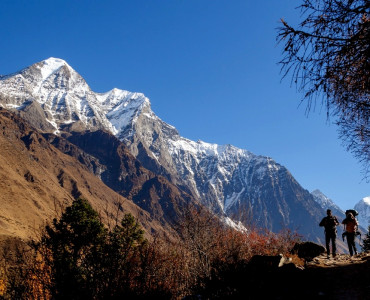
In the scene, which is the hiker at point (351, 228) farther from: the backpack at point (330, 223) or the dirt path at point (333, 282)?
the dirt path at point (333, 282)

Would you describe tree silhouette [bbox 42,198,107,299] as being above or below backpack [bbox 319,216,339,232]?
below

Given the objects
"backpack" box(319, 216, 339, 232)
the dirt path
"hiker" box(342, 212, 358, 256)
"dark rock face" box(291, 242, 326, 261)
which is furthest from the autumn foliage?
"hiker" box(342, 212, 358, 256)

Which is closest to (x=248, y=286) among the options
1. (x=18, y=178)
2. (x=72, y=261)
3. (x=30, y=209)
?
(x=72, y=261)

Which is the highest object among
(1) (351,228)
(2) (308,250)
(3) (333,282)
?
(1) (351,228)

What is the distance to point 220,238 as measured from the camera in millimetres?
15773

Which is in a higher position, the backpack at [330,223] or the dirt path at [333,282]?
the backpack at [330,223]

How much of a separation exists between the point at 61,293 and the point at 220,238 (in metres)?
11.3

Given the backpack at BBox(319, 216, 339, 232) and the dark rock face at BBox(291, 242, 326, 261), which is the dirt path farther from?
the dark rock face at BBox(291, 242, 326, 261)

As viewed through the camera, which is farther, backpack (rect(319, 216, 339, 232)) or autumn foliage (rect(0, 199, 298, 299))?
backpack (rect(319, 216, 339, 232))

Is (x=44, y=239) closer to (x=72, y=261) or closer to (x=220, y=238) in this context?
(x=72, y=261)

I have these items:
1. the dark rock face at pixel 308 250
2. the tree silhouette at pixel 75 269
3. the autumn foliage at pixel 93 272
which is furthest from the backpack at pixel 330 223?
the tree silhouette at pixel 75 269

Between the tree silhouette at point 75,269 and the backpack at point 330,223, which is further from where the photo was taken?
the backpack at point 330,223

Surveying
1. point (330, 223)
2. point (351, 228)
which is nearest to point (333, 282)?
point (330, 223)

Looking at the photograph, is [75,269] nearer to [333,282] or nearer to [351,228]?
[333,282]
